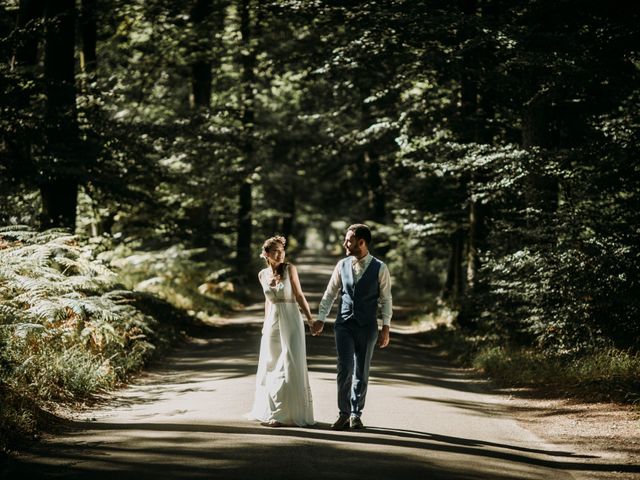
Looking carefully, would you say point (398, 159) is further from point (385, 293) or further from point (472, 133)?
point (385, 293)

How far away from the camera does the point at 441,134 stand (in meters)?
17.8

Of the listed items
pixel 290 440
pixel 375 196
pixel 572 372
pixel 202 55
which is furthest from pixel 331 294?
pixel 375 196

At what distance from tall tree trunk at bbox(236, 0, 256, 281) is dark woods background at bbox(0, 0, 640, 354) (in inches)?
7.3

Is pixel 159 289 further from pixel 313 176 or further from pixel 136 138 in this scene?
pixel 313 176

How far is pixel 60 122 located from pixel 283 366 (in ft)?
29.9

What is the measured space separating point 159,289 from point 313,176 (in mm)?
21527

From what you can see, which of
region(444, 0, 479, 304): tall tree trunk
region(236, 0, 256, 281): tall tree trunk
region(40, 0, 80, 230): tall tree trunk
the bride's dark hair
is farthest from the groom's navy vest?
region(236, 0, 256, 281): tall tree trunk

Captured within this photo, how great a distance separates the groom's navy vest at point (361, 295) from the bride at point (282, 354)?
51 centimetres

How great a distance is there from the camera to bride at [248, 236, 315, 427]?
26.5 ft

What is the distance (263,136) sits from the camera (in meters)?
21.0

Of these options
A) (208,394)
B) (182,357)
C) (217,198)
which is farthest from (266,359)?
(217,198)

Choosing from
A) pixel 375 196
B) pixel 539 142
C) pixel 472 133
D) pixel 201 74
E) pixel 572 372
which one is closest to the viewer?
pixel 572 372

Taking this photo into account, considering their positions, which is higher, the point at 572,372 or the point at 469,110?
the point at 469,110

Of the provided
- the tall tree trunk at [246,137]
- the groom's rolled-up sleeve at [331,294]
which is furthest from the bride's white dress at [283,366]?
the tall tree trunk at [246,137]
